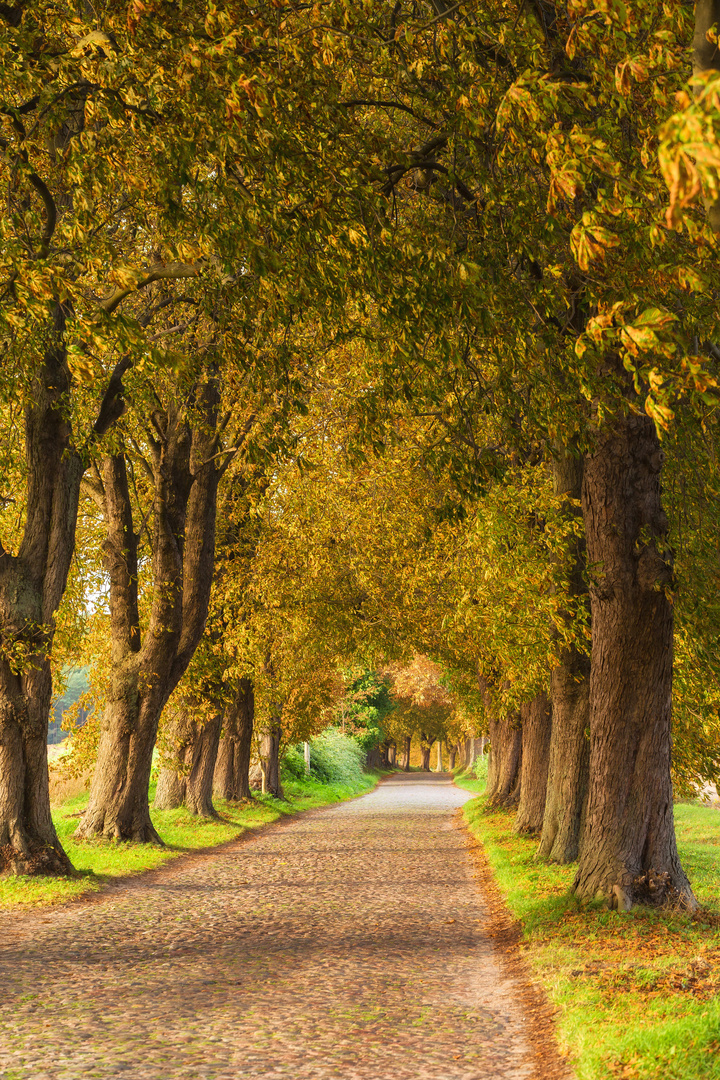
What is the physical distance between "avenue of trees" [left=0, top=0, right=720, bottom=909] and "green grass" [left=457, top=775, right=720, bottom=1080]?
654 millimetres

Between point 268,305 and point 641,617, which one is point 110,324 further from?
point 641,617

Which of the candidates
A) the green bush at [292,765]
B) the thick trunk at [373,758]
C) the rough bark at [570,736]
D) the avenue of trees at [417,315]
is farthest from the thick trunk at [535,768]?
the thick trunk at [373,758]

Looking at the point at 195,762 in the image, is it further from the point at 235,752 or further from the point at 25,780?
the point at 25,780

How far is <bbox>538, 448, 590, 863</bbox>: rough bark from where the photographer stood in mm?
14719

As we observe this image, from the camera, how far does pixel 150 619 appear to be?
17.9m

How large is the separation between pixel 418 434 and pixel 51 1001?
1089 cm

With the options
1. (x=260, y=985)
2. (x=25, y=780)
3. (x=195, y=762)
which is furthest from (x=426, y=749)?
(x=260, y=985)

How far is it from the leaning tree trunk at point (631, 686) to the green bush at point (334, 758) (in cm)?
3416

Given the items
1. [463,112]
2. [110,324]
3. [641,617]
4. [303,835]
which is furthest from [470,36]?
[303,835]

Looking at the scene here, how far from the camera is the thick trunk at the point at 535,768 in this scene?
19.8m

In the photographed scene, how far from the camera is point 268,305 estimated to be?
364 inches

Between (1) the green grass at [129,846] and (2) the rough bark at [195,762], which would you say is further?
(2) the rough bark at [195,762]

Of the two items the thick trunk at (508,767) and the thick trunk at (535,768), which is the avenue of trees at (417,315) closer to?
the thick trunk at (535,768)

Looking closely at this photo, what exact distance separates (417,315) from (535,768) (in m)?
13.6
